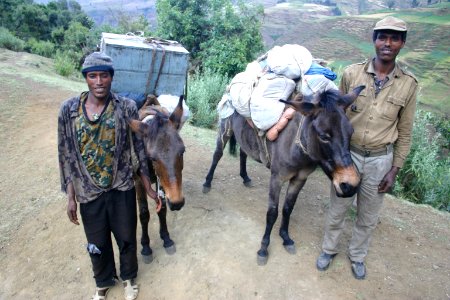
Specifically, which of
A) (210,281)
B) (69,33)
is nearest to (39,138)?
(210,281)

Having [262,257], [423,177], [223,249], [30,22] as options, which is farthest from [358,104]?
[30,22]

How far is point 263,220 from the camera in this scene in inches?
164

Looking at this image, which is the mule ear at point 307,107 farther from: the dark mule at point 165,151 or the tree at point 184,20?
the tree at point 184,20

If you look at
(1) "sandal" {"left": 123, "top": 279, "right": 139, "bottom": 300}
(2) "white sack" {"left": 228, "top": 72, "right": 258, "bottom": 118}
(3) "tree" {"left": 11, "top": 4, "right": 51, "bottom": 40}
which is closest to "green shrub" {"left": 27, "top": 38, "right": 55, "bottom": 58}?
(3) "tree" {"left": 11, "top": 4, "right": 51, "bottom": 40}

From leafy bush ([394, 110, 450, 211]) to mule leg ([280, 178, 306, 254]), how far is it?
303cm

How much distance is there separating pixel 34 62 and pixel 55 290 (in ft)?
37.3

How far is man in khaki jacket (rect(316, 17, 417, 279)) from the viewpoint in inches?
104

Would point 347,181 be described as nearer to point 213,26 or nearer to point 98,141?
point 98,141

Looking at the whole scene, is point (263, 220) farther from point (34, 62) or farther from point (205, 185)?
point (34, 62)

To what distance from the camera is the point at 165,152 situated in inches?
101

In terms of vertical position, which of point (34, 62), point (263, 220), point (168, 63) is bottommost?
point (263, 220)

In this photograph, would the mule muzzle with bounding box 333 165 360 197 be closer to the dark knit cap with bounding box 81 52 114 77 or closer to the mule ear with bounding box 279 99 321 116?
the mule ear with bounding box 279 99 321 116

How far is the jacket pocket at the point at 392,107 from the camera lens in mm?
2703

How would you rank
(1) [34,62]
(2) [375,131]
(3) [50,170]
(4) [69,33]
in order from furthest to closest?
(4) [69,33]
(1) [34,62]
(3) [50,170]
(2) [375,131]
